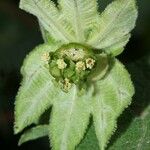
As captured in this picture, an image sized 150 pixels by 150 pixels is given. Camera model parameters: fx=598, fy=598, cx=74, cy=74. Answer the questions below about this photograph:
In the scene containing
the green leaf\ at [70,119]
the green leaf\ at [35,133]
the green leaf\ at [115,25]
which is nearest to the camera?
the green leaf\ at [115,25]

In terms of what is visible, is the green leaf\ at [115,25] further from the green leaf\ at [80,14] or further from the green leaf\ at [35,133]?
the green leaf\ at [35,133]

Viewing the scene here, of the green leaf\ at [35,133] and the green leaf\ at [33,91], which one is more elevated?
the green leaf\ at [33,91]

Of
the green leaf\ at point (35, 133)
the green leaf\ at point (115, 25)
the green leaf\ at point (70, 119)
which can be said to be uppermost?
the green leaf\ at point (115, 25)

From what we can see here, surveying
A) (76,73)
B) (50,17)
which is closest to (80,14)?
(50,17)

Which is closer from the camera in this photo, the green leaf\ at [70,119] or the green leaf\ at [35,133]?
the green leaf\ at [70,119]

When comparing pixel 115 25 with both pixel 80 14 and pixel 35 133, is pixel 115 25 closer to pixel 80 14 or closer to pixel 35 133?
pixel 80 14

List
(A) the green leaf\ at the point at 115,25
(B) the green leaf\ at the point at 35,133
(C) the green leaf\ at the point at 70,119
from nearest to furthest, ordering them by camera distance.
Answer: (A) the green leaf\ at the point at 115,25 → (C) the green leaf\ at the point at 70,119 → (B) the green leaf\ at the point at 35,133

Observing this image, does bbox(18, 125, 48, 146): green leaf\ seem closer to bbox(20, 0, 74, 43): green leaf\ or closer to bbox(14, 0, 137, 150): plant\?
bbox(14, 0, 137, 150): plant\

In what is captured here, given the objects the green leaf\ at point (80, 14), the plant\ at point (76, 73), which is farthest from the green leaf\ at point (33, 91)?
the green leaf\ at point (80, 14)

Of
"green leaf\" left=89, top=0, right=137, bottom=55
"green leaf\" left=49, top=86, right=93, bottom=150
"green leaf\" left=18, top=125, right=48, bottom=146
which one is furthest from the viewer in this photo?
"green leaf\" left=18, top=125, right=48, bottom=146

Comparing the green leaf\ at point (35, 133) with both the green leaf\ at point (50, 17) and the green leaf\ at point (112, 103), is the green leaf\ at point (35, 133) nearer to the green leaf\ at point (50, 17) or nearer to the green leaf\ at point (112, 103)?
the green leaf\ at point (112, 103)

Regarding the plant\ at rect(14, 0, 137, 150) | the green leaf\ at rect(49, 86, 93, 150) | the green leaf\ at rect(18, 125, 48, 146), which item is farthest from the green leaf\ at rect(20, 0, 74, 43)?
the green leaf\ at rect(18, 125, 48, 146)
